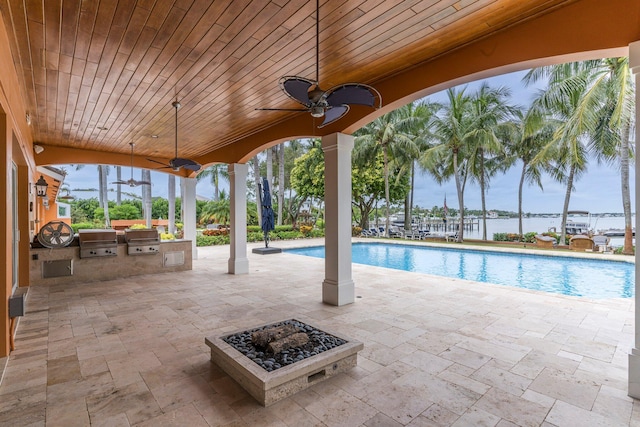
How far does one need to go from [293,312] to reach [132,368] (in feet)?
7.01

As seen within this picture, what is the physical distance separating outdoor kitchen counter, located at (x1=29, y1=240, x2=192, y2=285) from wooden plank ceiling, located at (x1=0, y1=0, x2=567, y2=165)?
9.75 feet

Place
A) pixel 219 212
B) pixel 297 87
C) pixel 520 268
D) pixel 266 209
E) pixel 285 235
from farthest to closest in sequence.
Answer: pixel 219 212 → pixel 285 235 → pixel 266 209 → pixel 520 268 → pixel 297 87

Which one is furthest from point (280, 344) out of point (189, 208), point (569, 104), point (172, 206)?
point (172, 206)

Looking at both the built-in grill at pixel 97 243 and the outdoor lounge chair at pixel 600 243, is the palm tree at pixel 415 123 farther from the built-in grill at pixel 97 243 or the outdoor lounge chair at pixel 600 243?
the built-in grill at pixel 97 243

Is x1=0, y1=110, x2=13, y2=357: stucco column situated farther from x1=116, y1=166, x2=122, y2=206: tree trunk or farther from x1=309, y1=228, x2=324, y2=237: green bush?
x1=116, y1=166, x2=122, y2=206: tree trunk

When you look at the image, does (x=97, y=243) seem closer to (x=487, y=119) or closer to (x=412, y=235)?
(x=412, y=235)

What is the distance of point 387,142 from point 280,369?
14.7 metres

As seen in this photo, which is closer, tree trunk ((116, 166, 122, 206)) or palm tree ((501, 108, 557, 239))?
palm tree ((501, 108, 557, 239))

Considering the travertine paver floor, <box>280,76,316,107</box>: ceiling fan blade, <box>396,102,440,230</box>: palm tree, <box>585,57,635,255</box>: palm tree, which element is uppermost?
<box>396,102,440,230</box>: palm tree

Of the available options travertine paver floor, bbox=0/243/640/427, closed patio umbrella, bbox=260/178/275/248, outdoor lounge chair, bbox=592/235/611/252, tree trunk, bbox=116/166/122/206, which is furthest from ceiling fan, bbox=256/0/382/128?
tree trunk, bbox=116/166/122/206

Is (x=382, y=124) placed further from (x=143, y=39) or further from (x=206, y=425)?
(x=206, y=425)

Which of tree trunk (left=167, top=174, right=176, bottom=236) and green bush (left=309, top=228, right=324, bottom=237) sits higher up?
tree trunk (left=167, top=174, right=176, bottom=236)

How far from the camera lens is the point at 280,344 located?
263cm

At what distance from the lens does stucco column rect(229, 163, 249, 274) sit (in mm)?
7422
